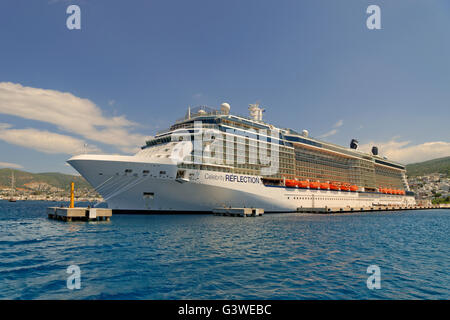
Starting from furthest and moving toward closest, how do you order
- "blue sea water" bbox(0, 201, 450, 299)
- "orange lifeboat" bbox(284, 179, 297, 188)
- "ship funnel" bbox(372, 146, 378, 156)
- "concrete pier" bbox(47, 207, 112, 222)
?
"ship funnel" bbox(372, 146, 378, 156)
"orange lifeboat" bbox(284, 179, 297, 188)
"concrete pier" bbox(47, 207, 112, 222)
"blue sea water" bbox(0, 201, 450, 299)

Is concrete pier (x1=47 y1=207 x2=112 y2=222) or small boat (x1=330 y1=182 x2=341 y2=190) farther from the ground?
small boat (x1=330 y1=182 x2=341 y2=190)

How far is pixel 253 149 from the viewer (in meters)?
→ 45.9

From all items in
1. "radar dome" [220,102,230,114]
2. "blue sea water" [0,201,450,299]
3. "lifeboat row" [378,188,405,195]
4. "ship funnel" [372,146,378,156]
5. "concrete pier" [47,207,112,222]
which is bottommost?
"blue sea water" [0,201,450,299]

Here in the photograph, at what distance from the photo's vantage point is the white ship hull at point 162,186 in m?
31.2

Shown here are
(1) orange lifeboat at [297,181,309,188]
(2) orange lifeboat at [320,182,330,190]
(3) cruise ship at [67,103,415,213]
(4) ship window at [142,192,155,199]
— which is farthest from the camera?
(2) orange lifeboat at [320,182,330,190]

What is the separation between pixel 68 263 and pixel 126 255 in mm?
2831

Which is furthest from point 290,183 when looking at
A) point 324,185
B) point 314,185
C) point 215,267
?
point 215,267

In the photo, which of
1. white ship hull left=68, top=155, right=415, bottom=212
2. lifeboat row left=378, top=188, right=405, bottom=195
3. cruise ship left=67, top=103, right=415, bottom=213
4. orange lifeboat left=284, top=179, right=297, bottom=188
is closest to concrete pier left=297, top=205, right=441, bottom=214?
cruise ship left=67, top=103, right=415, bottom=213

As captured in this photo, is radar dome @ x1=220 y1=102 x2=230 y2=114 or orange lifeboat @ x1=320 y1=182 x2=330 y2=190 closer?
radar dome @ x1=220 y1=102 x2=230 y2=114

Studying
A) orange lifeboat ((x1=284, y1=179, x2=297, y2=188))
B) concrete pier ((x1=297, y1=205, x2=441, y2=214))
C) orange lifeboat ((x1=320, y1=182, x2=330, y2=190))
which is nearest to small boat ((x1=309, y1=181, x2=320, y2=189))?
orange lifeboat ((x1=320, y1=182, x2=330, y2=190))

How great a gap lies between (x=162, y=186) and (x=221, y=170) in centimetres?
873

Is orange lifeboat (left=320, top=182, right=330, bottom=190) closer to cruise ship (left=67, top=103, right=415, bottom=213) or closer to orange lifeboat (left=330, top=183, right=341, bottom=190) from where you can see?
cruise ship (left=67, top=103, right=415, bottom=213)

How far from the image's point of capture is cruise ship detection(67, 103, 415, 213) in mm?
32219
